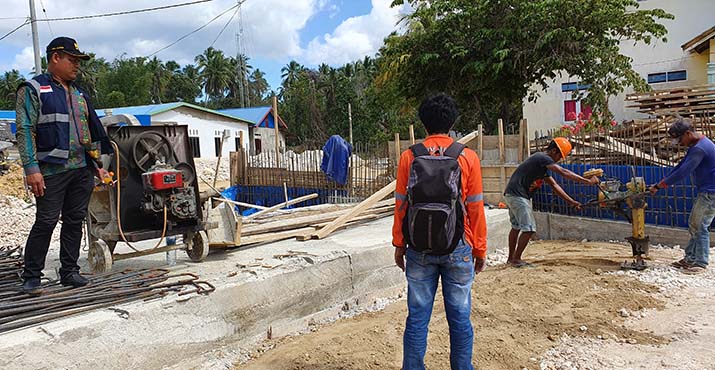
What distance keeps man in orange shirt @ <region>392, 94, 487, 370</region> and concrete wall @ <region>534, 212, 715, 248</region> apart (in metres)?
5.68

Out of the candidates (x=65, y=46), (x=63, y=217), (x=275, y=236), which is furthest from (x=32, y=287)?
(x=275, y=236)

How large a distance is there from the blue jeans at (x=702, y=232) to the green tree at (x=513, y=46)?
1037cm

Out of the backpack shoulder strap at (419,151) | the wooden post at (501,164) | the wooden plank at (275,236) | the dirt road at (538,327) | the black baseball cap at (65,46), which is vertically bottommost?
the dirt road at (538,327)

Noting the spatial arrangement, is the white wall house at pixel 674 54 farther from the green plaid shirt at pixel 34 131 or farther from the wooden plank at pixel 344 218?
the green plaid shirt at pixel 34 131

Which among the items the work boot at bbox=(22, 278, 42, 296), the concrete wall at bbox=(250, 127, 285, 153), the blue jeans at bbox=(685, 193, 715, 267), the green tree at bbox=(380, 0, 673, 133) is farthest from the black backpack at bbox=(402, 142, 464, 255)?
the concrete wall at bbox=(250, 127, 285, 153)

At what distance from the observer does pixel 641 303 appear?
5125 millimetres

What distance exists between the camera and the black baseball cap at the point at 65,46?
376 cm

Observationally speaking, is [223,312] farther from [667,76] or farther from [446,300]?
[667,76]

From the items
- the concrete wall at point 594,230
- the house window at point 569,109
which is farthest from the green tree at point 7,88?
the concrete wall at point 594,230

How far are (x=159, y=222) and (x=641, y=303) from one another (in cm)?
454

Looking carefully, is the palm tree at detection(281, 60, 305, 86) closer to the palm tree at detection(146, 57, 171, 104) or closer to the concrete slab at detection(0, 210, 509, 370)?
the palm tree at detection(146, 57, 171, 104)

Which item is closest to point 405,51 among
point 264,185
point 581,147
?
point 264,185

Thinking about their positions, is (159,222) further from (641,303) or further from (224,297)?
(641,303)

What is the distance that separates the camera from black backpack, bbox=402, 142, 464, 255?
2.94 m
